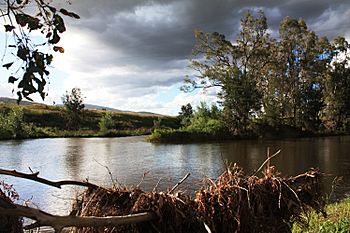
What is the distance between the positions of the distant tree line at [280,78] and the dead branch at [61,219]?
149 ft

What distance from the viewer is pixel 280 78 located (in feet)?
187

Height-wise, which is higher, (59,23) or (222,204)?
(59,23)

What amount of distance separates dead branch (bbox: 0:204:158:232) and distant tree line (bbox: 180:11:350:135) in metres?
45.3

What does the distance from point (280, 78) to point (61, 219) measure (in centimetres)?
5748

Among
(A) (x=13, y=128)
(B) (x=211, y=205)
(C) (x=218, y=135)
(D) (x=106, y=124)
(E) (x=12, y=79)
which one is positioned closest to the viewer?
(E) (x=12, y=79)

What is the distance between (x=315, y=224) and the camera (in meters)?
6.53

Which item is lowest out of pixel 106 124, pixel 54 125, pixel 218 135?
pixel 218 135

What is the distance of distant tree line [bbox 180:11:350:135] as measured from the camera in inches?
1923

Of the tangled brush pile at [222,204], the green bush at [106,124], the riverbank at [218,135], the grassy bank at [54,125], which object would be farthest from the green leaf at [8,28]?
the green bush at [106,124]

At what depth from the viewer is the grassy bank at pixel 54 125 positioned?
55219 millimetres

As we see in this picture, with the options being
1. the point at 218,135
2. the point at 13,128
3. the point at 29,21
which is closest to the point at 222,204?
the point at 29,21

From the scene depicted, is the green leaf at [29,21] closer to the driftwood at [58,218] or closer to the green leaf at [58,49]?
the green leaf at [58,49]

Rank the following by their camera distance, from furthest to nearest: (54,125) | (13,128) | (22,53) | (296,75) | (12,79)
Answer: (54,125)
(296,75)
(13,128)
(22,53)
(12,79)

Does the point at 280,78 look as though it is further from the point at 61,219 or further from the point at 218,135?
the point at 61,219
